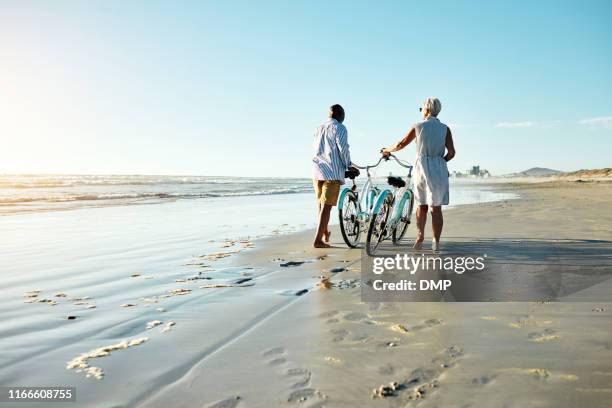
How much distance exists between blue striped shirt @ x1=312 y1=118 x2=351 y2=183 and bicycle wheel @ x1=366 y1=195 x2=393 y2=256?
0.87 m

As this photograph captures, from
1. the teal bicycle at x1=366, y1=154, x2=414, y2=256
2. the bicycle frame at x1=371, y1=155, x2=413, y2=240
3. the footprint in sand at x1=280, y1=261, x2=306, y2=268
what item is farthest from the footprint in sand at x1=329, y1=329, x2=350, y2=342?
the bicycle frame at x1=371, y1=155, x2=413, y2=240

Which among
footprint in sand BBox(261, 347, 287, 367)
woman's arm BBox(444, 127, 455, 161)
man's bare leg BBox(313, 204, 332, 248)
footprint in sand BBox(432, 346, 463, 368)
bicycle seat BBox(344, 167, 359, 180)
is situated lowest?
footprint in sand BBox(261, 347, 287, 367)

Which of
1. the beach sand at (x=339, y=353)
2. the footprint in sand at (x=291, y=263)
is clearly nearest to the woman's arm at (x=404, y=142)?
the footprint in sand at (x=291, y=263)

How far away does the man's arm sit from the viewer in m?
6.69

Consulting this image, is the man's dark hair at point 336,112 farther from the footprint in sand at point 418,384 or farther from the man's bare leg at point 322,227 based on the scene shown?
the footprint in sand at point 418,384

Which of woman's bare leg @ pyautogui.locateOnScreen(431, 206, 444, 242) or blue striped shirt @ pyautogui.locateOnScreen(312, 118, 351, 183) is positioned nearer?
woman's bare leg @ pyautogui.locateOnScreen(431, 206, 444, 242)

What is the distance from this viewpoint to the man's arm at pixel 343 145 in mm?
6691

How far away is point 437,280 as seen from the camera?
430 cm

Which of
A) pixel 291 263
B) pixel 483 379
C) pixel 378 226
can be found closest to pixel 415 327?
pixel 483 379

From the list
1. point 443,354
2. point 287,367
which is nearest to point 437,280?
point 443,354

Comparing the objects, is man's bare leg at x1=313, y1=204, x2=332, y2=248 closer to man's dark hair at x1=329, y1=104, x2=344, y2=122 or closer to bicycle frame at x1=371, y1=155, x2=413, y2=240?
bicycle frame at x1=371, y1=155, x2=413, y2=240

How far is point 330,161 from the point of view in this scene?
22.1ft

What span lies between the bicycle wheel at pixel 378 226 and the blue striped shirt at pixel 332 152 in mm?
873

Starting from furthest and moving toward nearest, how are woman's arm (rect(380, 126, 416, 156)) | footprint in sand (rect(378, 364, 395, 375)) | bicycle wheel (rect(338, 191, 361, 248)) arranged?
bicycle wheel (rect(338, 191, 361, 248)) → woman's arm (rect(380, 126, 416, 156)) → footprint in sand (rect(378, 364, 395, 375))
